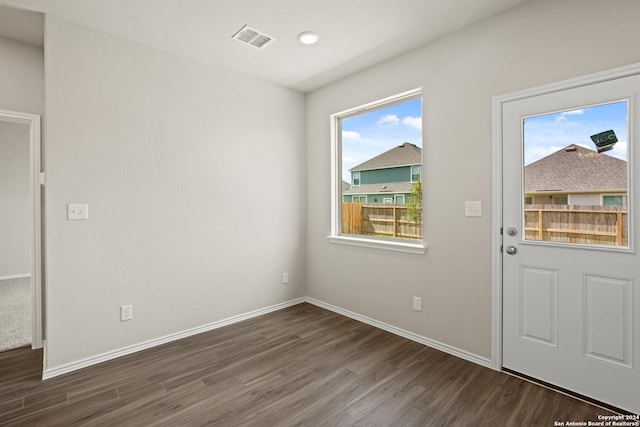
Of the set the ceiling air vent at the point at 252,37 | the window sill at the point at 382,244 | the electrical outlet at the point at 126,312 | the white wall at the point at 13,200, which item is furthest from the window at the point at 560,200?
the white wall at the point at 13,200

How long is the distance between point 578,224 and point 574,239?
10cm

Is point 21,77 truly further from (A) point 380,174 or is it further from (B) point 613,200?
(B) point 613,200

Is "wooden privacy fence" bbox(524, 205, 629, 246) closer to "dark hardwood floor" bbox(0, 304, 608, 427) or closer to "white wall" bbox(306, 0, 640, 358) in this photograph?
"white wall" bbox(306, 0, 640, 358)

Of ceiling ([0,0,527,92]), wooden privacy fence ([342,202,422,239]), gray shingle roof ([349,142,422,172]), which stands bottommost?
wooden privacy fence ([342,202,422,239])

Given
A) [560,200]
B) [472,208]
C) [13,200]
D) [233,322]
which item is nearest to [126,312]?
[233,322]

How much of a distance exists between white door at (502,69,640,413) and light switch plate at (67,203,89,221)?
10.9ft

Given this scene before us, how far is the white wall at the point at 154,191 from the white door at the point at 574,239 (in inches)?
97.9

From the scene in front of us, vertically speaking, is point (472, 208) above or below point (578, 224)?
above

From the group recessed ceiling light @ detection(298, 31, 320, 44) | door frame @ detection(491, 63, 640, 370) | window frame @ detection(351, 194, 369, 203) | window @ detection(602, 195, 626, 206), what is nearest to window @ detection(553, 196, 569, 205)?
window @ detection(602, 195, 626, 206)

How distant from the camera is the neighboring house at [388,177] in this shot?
123 inches

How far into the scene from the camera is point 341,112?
12.0 ft

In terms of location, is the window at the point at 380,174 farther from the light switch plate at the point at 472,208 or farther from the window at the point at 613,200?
the window at the point at 613,200

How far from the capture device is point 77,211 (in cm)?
250

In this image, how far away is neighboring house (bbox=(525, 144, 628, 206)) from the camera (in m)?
1.93
